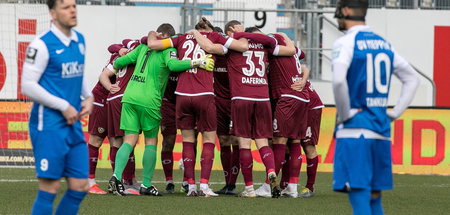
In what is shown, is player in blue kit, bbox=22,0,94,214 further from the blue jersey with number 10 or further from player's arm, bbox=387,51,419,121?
player's arm, bbox=387,51,419,121

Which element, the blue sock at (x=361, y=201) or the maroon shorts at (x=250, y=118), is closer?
the blue sock at (x=361, y=201)

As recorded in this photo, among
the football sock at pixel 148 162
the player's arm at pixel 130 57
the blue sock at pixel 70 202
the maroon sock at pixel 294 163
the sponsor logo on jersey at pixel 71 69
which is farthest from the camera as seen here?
the maroon sock at pixel 294 163

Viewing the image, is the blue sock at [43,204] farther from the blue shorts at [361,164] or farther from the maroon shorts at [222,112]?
the maroon shorts at [222,112]

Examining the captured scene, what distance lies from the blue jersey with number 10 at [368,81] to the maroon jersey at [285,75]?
4.53 m

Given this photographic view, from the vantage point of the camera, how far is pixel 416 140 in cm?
1562

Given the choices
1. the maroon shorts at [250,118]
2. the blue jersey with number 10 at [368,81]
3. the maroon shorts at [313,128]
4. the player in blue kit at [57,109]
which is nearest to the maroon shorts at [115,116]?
the maroon shorts at [250,118]

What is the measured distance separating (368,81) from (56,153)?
2.27 m

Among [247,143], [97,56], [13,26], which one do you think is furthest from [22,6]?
[247,143]

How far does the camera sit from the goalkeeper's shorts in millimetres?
9625

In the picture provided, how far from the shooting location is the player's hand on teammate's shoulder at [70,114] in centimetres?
560

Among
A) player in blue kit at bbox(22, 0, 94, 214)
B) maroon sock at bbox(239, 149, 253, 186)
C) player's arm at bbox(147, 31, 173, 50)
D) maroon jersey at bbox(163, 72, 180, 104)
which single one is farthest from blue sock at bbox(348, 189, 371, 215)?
maroon jersey at bbox(163, 72, 180, 104)

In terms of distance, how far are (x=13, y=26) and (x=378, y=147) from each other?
545 inches

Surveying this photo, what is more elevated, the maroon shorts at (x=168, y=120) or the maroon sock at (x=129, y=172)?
the maroon shorts at (x=168, y=120)

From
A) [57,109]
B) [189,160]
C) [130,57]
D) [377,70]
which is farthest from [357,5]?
[130,57]
